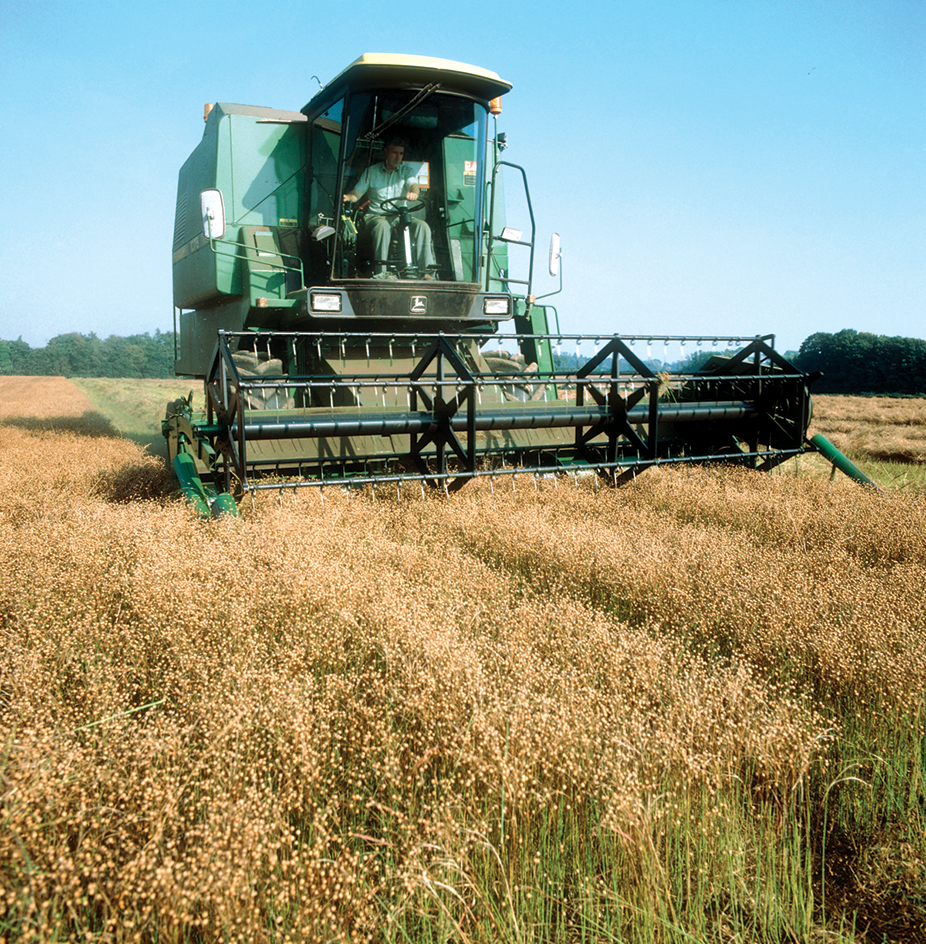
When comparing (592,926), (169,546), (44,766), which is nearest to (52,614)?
(169,546)

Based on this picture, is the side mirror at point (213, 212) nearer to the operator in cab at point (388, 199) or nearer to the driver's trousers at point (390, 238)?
the operator in cab at point (388, 199)

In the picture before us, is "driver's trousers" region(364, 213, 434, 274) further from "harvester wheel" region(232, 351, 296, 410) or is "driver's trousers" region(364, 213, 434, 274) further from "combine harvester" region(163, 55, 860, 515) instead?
"harvester wheel" region(232, 351, 296, 410)

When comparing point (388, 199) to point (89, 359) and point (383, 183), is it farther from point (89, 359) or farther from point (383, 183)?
point (89, 359)

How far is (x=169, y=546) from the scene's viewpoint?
3141 mm

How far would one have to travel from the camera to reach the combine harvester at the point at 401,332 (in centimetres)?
470

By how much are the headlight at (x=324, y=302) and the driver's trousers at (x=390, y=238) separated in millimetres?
585

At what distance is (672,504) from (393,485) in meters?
1.93

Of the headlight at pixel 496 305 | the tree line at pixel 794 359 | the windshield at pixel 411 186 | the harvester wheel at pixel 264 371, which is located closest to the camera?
the windshield at pixel 411 186

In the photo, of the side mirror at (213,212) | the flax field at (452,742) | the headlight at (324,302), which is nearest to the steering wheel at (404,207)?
the headlight at (324,302)

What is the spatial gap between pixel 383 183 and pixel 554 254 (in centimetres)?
174

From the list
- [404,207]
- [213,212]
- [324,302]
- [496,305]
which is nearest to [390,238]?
[404,207]

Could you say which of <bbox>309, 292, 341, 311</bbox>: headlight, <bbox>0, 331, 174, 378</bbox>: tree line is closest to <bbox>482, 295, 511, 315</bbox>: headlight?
<bbox>309, 292, 341, 311</bbox>: headlight

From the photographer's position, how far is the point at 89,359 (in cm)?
9006

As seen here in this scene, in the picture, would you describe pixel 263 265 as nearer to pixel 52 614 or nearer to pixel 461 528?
pixel 461 528
